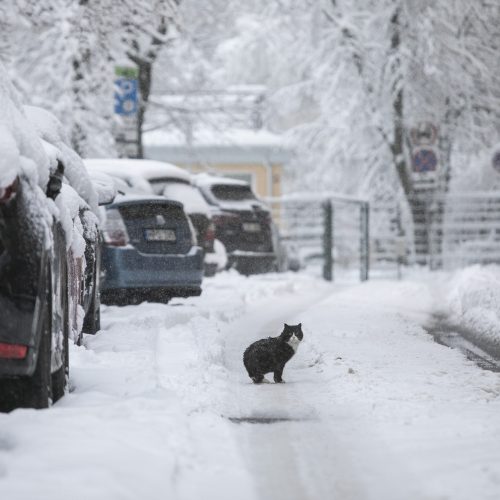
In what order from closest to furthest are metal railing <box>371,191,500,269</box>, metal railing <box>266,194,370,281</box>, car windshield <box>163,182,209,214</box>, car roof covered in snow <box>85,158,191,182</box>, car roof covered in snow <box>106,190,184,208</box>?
car roof covered in snow <box>106,190,184,208</box>, car roof covered in snow <box>85,158,191,182</box>, car windshield <box>163,182,209,214</box>, metal railing <box>266,194,370,281</box>, metal railing <box>371,191,500,269</box>

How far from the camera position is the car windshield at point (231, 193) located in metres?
20.9

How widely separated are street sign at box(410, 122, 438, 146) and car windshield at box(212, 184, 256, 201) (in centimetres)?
389

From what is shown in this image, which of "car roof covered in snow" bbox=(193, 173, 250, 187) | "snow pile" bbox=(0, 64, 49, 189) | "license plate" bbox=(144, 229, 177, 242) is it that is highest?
"snow pile" bbox=(0, 64, 49, 189)

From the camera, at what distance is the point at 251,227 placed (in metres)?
20.7

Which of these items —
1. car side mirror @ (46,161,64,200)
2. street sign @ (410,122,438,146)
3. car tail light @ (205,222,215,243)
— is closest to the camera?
car side mirror @ (46,161,64,200)

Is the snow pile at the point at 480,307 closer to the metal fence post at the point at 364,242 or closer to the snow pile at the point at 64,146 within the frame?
the snow pile at the point at 64,146

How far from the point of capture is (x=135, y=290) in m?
12.7

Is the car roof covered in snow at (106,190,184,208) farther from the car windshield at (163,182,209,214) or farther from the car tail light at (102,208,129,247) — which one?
the car windshield at (163,182,209,214)

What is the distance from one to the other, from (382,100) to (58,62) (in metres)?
8.86

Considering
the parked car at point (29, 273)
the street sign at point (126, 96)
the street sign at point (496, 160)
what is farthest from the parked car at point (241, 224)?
the parked car at point (29, 273)

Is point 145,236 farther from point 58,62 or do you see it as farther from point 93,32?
point 58,62

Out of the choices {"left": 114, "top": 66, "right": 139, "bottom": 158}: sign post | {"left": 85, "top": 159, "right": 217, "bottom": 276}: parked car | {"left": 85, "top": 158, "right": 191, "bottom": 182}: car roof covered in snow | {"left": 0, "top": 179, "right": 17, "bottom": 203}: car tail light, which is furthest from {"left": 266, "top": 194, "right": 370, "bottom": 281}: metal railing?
{"left": 0, "top": 179, "right": 17, "bottom": 203}: car tail light

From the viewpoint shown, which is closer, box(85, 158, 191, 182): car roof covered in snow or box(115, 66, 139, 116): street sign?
box(85, 158, 191, 182): car roof covered in snow

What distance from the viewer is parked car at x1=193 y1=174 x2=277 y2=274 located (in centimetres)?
2058
